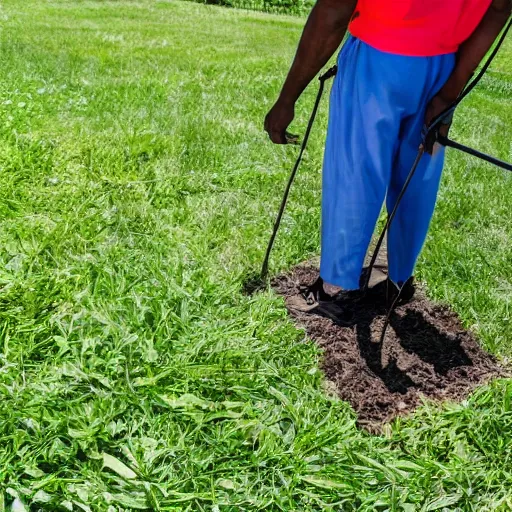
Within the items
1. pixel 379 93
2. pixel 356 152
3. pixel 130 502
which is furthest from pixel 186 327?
pixel 379 93

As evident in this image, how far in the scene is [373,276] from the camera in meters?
2.99

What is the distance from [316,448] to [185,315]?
2.61 feet

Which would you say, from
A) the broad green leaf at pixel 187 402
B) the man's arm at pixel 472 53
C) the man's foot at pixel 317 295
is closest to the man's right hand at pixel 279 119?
the man's arm at pixel 472 53

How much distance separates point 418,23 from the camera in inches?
72.9

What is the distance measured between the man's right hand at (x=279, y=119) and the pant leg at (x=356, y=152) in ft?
0.52

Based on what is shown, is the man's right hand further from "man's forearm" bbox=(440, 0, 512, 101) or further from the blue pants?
"man's forearm" bbox=(440, 0, 512, 101)

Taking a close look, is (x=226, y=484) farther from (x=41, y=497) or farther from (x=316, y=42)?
(x=316, y=42)

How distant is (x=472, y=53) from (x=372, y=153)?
44 cm

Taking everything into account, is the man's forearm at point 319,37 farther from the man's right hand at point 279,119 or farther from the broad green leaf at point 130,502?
the broad green leaf at point 130,502

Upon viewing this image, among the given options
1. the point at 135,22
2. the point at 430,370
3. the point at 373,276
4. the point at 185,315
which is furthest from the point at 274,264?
the point at 135,22

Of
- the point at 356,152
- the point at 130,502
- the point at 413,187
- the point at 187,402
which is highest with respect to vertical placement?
the point at 356,152

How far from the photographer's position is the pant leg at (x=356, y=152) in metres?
2.00

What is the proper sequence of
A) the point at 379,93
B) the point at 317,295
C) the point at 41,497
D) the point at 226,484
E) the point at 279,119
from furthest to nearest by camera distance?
the point at 317,295 < the point at 279,119 < the point at 379,93 < the point at 226,484 < the point at 41,497

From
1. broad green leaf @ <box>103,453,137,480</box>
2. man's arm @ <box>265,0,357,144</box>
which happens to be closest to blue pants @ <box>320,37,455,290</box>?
man's arm @ <box>265,0,357,144</box>
